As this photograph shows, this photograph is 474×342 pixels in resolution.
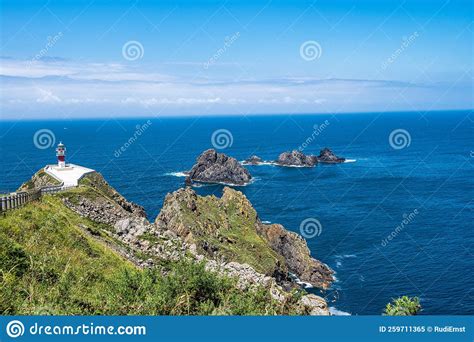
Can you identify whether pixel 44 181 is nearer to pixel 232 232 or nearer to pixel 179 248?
pixel 179 248

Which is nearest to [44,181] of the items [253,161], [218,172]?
[218,172]

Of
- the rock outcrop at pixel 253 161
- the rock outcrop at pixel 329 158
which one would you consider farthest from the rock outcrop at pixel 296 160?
the rock outcrop at pixel 253 161

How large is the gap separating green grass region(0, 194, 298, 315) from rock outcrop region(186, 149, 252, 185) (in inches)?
3660

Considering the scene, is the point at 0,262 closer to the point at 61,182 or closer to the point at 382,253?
the point at 61,182

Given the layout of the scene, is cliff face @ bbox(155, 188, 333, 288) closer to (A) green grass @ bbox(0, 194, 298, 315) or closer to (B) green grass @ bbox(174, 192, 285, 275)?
(B) green grass @ bbox(174, 192, 285, 275)

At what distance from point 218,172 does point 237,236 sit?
6224cm

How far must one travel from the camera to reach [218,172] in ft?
393

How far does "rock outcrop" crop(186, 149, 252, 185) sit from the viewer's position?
118 meters

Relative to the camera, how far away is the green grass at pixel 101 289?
1477cm

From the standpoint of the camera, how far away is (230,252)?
52781mm

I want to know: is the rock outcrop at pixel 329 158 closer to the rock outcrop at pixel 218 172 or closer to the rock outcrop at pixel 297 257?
the rock outcrop at pixel 218 172

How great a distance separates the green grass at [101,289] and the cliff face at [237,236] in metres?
27.2

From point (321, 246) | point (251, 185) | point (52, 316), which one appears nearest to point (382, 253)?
point (321, 246)

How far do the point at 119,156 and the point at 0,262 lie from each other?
443 feet
